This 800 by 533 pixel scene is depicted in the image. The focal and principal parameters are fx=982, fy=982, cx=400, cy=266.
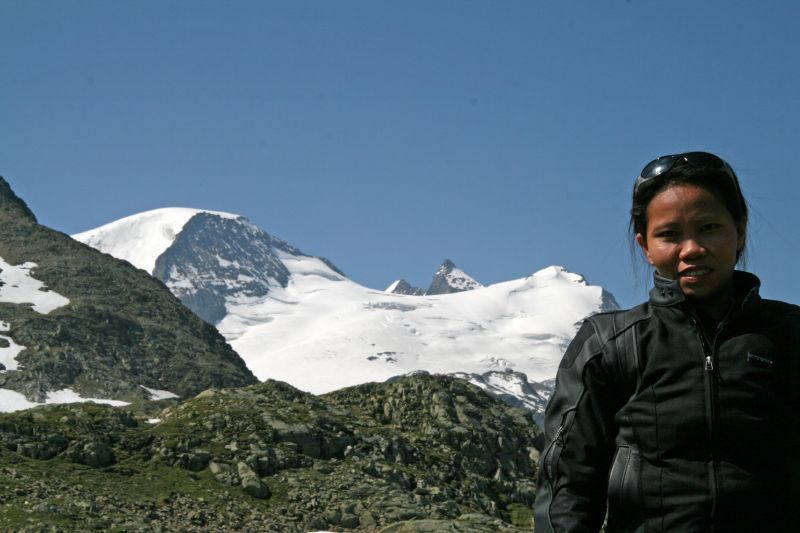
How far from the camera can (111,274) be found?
152m

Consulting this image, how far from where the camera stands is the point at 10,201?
564 feet

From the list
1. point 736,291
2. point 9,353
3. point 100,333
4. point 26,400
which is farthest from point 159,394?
point 736,291

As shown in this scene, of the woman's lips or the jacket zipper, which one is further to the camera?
the woman's lips

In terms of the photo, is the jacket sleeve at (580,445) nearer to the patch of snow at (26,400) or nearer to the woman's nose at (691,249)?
the woman's nose at (691,249)

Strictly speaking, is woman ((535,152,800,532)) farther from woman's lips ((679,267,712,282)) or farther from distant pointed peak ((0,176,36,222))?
distant pointed peak ((0,176,36,222))

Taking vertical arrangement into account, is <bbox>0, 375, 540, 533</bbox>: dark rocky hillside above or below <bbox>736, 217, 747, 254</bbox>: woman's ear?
above

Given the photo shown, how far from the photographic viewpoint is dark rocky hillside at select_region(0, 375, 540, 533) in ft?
104

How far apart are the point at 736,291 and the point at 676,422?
72 centimetres

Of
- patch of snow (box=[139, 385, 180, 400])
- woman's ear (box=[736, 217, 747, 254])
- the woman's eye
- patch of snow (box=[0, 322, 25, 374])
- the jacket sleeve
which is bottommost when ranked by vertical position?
the jacket sleeve

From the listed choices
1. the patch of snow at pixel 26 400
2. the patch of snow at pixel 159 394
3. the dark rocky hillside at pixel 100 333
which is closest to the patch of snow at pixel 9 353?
the dark rocky hillside at pixel 100 333

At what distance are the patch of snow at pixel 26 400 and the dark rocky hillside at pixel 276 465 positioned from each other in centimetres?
5523

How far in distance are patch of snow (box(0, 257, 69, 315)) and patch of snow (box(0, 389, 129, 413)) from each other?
26463mm

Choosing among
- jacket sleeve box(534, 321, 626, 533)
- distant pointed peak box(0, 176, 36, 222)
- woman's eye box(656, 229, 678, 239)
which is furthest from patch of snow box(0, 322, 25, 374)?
woman's eye box(656, 229, 678, 239)

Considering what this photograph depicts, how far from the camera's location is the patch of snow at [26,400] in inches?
3844
